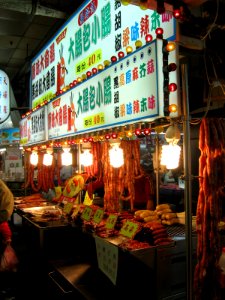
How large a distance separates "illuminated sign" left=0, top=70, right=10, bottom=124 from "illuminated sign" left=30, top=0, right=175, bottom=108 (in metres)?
2.52

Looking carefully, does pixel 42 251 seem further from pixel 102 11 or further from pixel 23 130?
pixel 23 130

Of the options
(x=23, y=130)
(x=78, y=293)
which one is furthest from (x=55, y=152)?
(x=78, y=293)

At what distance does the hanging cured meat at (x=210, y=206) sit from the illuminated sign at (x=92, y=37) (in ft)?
4.77

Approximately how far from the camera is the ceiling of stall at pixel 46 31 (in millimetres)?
4066

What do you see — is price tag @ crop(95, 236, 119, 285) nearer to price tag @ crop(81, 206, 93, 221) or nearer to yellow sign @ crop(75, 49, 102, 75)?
price tag @ crop(81, 206, 93, 221)

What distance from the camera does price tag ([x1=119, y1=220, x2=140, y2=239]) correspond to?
15.8 feet

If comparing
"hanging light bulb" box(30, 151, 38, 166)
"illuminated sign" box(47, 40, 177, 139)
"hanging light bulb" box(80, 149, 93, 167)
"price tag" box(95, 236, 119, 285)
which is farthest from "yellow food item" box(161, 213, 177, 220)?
"hanging light bulb" box(30, 151, 38, 166)

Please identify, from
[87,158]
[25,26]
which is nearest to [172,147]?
[87,158]

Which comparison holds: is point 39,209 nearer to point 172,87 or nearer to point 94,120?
point 94,120

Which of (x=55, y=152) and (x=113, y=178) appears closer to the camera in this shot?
(x=113, y=178)

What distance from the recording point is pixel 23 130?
11.7 m

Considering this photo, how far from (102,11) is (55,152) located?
6.15 metres

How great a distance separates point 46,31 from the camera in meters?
12.3

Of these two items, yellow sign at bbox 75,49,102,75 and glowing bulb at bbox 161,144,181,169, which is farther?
yellow sign at bbox 75,49,102,75
